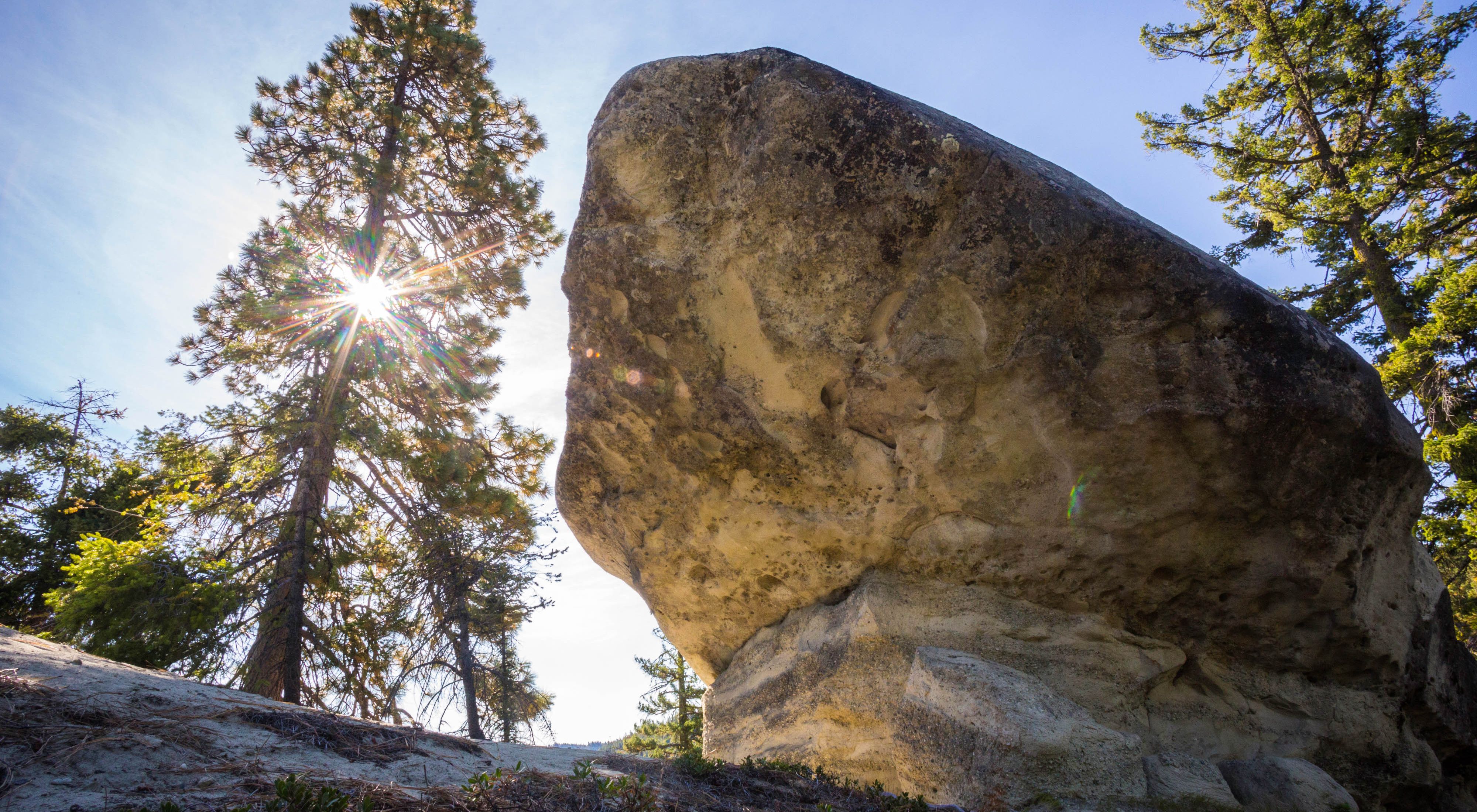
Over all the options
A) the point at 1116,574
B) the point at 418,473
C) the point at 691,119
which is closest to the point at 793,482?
the point at 1116,574

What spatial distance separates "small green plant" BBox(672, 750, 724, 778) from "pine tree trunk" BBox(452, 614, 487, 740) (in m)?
6.02

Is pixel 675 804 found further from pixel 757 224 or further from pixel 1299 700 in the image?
pixel 1299 700

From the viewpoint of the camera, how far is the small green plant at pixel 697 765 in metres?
4.55

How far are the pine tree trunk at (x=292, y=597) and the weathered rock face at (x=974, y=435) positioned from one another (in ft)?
17.4

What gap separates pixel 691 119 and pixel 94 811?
5011 millimetres

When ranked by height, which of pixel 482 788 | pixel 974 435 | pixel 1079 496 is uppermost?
pixel 974 435

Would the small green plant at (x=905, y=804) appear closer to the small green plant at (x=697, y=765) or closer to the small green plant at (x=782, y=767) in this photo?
the small green plant at (x=782, y=767)

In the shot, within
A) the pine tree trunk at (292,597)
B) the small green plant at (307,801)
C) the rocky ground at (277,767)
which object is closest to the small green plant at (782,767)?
the rocky ground at (277,767)

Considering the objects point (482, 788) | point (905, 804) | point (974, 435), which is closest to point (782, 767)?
point (905, 804)

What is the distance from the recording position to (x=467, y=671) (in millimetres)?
10086

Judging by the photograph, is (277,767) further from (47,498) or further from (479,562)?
(47,498)

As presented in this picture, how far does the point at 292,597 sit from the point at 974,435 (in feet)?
27.1

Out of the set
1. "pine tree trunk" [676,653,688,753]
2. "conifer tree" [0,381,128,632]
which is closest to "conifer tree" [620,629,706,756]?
"pine tree trunk" [676,653,688,753]

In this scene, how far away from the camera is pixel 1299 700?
566cm
